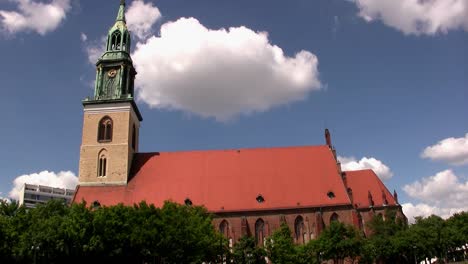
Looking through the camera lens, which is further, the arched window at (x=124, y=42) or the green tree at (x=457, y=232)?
the arched window at (x=124, y=42)

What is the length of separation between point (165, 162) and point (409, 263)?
2955 cm

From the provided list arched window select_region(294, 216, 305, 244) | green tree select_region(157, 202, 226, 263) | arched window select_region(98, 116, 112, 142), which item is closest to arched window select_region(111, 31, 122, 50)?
arched window select_region(98, 116, 112, 142)

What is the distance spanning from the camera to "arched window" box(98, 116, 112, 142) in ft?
159

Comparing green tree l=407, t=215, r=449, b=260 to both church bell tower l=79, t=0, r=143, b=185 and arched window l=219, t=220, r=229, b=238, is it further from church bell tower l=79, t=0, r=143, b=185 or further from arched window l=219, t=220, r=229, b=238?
church bell tower l=79, t=0, r=143, b=185

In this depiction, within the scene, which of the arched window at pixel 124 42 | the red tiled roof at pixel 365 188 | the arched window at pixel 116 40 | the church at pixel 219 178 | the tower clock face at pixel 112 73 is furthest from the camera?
the arched window at pixel 116 40

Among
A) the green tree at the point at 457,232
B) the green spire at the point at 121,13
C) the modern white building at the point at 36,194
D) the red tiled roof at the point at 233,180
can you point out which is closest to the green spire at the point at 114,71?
the green spire at the point at 121,13

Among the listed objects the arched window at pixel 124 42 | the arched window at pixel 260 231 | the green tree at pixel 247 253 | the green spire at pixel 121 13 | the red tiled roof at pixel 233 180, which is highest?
the green spire at pixel 121 13

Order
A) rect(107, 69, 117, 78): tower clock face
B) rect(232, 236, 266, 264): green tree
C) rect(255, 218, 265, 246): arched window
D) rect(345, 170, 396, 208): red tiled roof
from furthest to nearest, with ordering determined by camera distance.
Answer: rect(345, 170, 396, 208): red tiled roof
rect(107, 69, 117, 78): tower clock face
rect(255, 218, 265, 246): arched window
rect(232, 236, 266, 264): green tree

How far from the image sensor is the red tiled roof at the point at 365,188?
5009 centimetres

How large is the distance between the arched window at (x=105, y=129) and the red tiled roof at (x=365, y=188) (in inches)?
1145

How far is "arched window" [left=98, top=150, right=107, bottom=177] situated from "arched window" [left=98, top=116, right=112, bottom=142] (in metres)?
1.61

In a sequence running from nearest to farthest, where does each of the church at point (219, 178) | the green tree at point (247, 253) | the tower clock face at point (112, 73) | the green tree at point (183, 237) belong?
the green tree at point (183, 237)
the green tree at point (247, 253)
the church at point (219, 178)
the tower clock face at point (112, 73)

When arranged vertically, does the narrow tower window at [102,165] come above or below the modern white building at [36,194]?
below

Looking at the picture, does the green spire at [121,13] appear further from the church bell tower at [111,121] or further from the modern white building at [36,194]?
the modern white building at [36,194]
